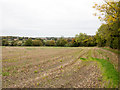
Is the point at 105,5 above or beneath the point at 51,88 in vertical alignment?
above

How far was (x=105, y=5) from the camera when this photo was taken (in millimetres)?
9469

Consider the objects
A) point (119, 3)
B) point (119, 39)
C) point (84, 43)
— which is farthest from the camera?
point (84, 43)

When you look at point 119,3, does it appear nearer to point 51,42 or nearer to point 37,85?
point 37,85

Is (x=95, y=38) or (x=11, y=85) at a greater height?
(x=95, y=38)

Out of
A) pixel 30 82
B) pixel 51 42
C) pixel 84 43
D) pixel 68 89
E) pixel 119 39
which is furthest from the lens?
pixel 51 42

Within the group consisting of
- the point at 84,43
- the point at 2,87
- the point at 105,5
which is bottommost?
the point at 2,87

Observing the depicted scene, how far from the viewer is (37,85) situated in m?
4.68

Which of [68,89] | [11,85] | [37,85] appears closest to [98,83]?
[68,89]

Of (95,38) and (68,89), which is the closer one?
(68,89)

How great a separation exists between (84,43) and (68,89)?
55.9 ft

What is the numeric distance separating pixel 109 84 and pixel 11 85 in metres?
4.23

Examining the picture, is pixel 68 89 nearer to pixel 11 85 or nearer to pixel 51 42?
pixel 11 85

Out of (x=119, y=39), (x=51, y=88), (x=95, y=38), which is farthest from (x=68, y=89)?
(x=95, y=38)

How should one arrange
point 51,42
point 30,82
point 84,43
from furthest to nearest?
point 51,42 < point 84,43 < point 30,82
